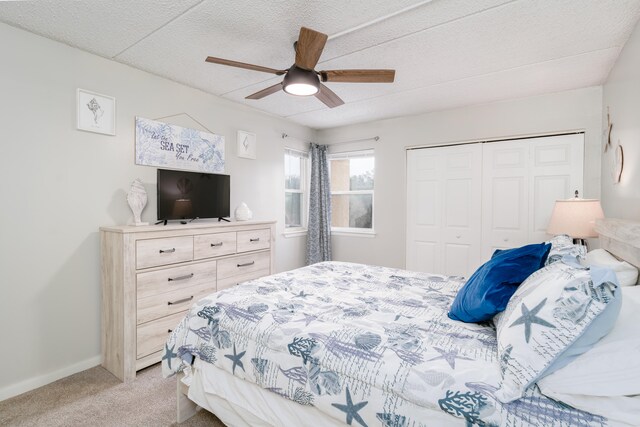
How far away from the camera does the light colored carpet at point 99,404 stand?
6.28ft

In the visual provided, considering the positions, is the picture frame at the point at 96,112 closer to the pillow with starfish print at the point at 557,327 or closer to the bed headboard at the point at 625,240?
the pillow with starfish print at the point at 557,327

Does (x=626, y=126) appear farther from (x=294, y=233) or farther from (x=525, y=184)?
(x=294, y=233)

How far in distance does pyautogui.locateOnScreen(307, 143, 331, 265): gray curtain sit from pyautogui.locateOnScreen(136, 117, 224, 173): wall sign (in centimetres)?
160

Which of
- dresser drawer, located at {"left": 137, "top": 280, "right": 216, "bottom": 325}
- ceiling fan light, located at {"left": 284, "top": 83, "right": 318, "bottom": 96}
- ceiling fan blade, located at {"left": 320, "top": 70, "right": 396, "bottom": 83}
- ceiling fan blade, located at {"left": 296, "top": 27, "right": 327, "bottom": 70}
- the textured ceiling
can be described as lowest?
dresser drawer, located at {"left": 137, "top": 280, "right": 216, "bottom": 325}

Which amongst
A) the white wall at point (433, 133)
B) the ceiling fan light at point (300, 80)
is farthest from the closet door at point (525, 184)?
the ceiling fan light at point (300, 80)

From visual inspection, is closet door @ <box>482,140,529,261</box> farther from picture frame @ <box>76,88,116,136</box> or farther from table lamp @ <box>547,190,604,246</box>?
picture frame @ <box>76,88,116,136</box>

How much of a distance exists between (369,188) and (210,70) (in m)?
2.75

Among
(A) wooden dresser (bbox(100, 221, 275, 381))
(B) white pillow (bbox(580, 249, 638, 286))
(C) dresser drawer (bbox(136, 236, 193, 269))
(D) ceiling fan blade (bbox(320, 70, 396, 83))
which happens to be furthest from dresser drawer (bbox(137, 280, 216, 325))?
(B) white pillow (bbox(580, 249, 638, 286))

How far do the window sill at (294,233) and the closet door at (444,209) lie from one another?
1577mm

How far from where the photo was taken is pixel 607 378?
94cm

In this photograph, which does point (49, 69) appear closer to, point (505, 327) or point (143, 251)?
point (143, 251)

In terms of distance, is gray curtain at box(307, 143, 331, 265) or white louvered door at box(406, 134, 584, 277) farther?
gray curtain at box(307, 143, 331, 265)

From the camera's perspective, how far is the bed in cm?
107

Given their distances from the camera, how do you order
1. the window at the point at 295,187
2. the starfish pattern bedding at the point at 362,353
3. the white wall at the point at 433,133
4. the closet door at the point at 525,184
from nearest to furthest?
the starfish pattern bedding at the point at 362,353
the white wall at the point at 433,133
the closet door at the point at 525,184
the window at the point at 295,187
